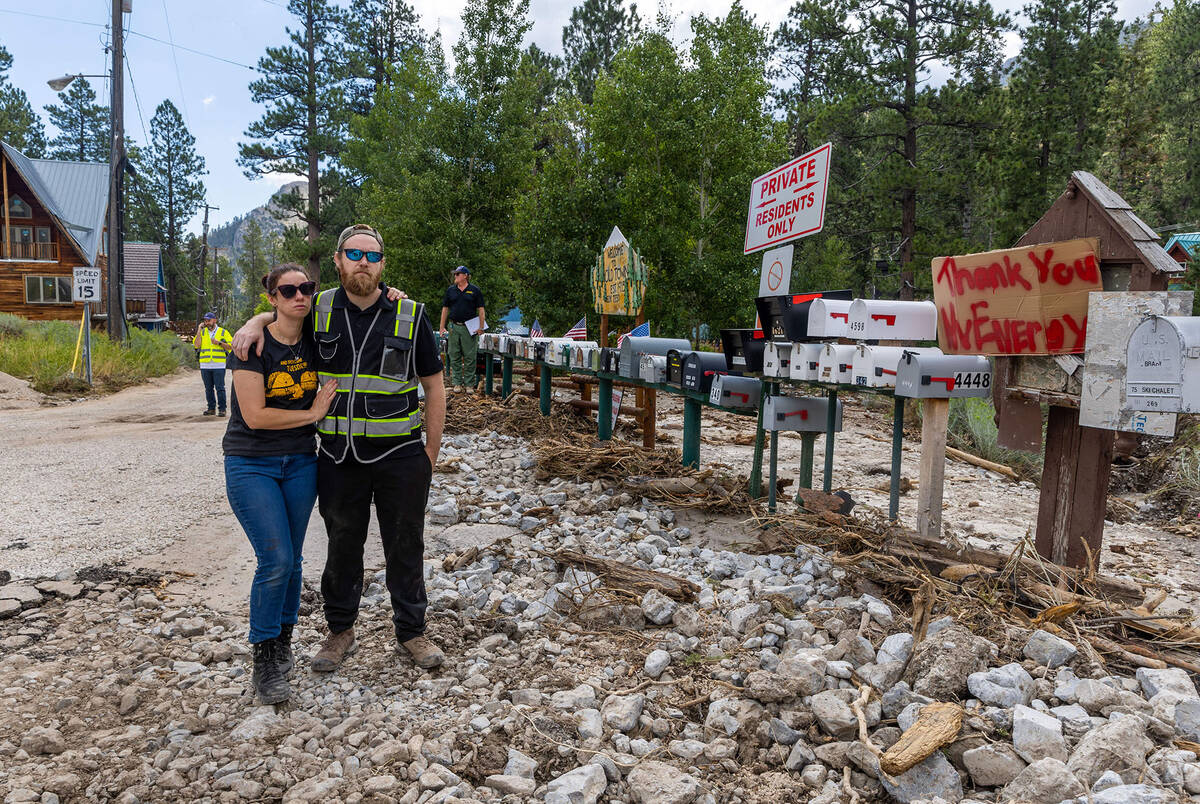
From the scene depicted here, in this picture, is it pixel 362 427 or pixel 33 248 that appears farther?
pixel 33 248

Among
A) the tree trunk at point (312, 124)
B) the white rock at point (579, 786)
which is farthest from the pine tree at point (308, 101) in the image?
the white rock at point (579, 786)

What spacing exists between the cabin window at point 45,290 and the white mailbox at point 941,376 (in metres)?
39.8

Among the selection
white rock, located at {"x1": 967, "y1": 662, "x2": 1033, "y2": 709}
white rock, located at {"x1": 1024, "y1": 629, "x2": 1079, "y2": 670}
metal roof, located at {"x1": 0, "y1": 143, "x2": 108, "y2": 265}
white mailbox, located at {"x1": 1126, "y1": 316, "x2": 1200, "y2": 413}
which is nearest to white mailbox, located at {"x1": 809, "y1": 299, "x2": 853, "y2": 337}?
white mailbox, located at {"x1": 1126, "y1": 316, "x2": 1200, "y2": 413}

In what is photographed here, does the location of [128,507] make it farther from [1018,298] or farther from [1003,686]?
[1018,298]

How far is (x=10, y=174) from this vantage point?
34.2 meters

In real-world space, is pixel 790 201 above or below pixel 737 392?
above

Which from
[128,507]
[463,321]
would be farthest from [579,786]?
[463,321]

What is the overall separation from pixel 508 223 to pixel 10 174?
2658cm

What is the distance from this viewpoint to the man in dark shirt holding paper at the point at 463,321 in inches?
477

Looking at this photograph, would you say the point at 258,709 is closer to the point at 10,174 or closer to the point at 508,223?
the point at 508,223

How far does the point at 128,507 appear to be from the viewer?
6488mm

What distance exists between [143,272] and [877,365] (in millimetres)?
57286

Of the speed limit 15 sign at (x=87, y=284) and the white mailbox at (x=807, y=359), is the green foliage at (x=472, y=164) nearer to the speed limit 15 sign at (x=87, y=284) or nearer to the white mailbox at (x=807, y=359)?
the speed limit 15 sign at (x=87, y=284)

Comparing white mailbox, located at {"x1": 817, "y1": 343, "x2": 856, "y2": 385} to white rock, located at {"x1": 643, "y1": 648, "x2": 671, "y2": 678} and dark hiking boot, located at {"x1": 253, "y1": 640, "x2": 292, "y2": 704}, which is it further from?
dark hiking boot, located at {"x1": 253, "y1": 640, "x2": 292, "y2": 704}
